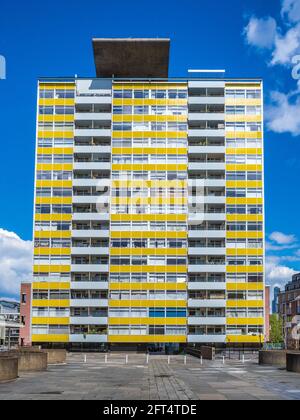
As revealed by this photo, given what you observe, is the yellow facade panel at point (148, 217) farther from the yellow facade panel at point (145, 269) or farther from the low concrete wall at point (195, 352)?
the low concrete wall at point (195, 352)

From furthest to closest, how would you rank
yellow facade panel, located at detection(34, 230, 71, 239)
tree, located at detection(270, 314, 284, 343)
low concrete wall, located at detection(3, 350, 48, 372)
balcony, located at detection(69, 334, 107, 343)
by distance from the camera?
tree, located at detection(270, 314, 284, 343)
yellow facade panel, located at detection(34, 230, 71, 239)
balcony, located at detection(69, 334, 107, 343)
low concrete wall, located at detection(3, 350, 48, 372)

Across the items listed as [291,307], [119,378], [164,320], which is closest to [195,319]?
[164,320]

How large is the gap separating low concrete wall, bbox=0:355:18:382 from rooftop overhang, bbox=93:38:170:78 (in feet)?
248

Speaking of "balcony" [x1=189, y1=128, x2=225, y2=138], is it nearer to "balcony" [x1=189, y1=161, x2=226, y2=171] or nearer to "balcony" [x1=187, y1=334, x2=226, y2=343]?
"balcony" [x1=189, y1=161, x2=226, y2=171]

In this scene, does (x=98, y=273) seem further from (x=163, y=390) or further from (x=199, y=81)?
(x=163, y=390)

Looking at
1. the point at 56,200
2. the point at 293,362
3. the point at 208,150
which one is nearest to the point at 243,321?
the point at 208,150

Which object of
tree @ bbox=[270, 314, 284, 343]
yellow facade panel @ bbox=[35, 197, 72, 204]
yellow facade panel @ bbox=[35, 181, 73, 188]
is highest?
yellow facade panel @ bbox=[35, 181, 73, 188]

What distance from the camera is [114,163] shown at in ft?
322

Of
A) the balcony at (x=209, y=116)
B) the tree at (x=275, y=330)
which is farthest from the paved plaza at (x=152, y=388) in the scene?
the tree at (x=275, y=330)

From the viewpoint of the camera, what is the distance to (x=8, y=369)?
3081cm

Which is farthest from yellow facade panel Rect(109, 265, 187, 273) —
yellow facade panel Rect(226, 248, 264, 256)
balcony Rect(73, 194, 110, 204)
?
balcony Rect(73, 194, 110, 204)

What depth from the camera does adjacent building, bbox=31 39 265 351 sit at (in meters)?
93.1

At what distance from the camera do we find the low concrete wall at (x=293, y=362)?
128ft

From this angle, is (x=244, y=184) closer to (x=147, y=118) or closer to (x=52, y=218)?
(x=147, y=118)
